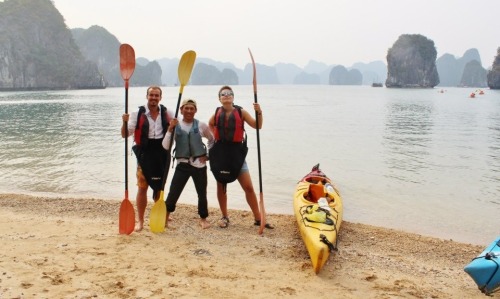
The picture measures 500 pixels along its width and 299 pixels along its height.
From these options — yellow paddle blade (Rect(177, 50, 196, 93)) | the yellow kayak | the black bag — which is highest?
yellow paddle blade (Rect(177, 50, 196, 93))

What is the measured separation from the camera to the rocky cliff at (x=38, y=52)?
121125 millimetres

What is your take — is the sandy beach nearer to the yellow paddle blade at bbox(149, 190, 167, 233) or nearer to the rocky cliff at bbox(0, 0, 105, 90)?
the yellow paddle blade at bbox(149, 190, 167, 233)

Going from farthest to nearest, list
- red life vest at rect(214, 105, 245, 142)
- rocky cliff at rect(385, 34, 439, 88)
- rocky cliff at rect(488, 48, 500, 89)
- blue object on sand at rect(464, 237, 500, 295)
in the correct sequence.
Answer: rocky cliff at rect(385, 34, 439, 88) < rocky cliff at rect(488, 48, 500, 89) < red life vest at rect(214, 105, 245, 142) < blue object on sand at rect(464, 237, 500, 295)

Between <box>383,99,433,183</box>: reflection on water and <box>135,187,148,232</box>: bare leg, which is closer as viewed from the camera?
→ <box>135,187,148,232</box>: bare leg

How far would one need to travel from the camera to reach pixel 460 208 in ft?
30.9

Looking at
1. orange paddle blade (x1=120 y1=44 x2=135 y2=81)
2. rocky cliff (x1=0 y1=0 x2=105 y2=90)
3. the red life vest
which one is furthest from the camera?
rocky cliff (x1=0 y1=0 x2=105 y2=90)

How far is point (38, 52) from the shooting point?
435 ft

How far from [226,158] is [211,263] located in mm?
1584

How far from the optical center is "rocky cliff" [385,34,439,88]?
15775 cm

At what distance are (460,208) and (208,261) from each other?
7291mm

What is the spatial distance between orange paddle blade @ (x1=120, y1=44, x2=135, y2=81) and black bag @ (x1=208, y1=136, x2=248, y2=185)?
194cm

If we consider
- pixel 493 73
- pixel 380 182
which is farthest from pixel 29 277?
pixel 493 73

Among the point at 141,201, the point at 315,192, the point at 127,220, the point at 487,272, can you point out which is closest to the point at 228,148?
the point at 141,201

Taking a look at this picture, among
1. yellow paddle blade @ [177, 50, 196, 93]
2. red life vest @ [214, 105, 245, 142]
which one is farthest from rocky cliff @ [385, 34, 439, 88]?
red life vest @ [214, 105, 245, 142]
